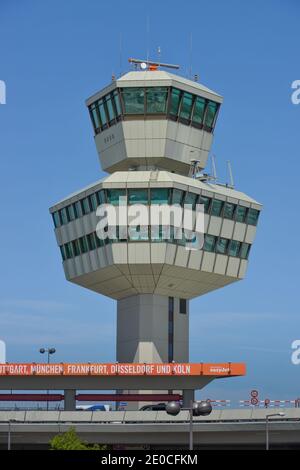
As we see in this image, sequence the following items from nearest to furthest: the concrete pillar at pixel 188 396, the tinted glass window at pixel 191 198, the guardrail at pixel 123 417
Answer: the guardrail at pixel 123 417
the tinted glass window at pixel 191 198
the concrete pillar at pixel 188 396

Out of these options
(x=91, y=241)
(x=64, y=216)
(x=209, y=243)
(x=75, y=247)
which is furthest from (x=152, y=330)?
(x=64, y=216)

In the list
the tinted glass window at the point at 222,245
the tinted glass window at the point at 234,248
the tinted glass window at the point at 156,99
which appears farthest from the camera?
the tinted glass window at the point at 234,248

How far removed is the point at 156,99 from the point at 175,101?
223 centimetres

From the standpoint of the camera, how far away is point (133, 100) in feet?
314

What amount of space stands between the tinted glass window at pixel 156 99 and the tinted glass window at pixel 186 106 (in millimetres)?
2530

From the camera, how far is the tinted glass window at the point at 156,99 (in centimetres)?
9456

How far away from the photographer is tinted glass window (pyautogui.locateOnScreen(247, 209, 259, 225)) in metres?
99.4

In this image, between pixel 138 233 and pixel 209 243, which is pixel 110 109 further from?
pixel 209 243

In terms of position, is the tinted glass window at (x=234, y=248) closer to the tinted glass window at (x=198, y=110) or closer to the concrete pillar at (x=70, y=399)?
the tinted glass window at (x=198, y=110)

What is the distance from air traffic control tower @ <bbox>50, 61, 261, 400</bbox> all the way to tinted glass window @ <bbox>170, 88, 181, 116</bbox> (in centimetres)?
13

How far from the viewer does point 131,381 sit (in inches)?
3671

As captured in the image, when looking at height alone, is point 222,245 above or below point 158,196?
below

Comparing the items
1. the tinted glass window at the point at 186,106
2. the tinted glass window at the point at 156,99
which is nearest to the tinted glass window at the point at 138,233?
the tinted glass window at the point at 156,99
